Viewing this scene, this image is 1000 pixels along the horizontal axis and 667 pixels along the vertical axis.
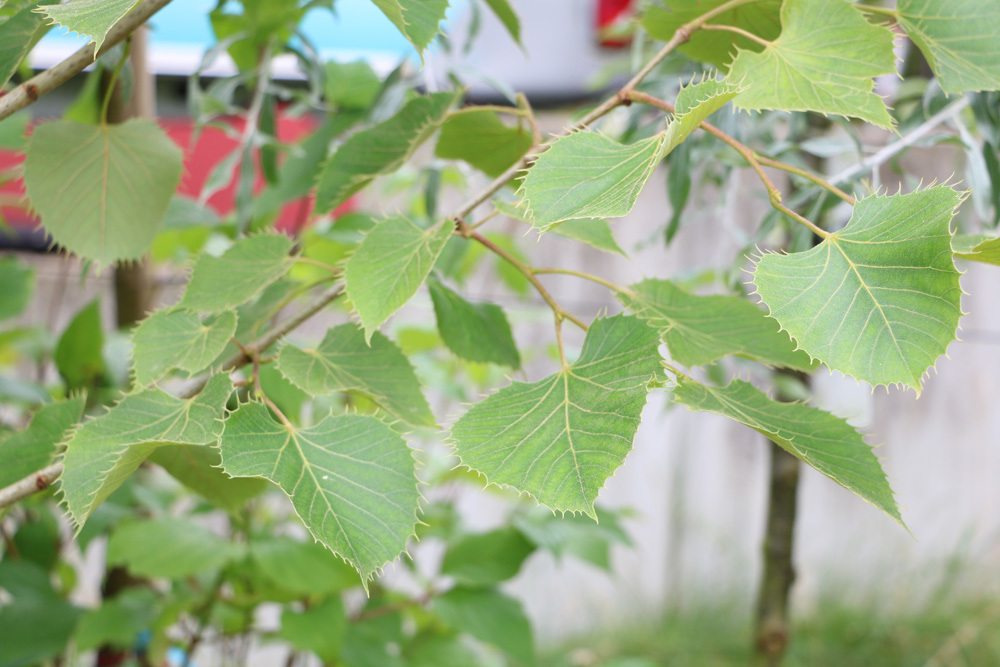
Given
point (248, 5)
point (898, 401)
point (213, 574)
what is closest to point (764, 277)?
point (248, 5)

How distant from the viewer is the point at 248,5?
45 cm

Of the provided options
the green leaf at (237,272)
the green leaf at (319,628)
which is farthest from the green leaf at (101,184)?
the green leaf at (319,628)

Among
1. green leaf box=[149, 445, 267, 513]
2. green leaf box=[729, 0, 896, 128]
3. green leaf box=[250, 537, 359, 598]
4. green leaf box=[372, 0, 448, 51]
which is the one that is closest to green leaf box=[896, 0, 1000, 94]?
green leaf box=[729, 0, 896, 128]

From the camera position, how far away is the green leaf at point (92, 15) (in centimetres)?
23

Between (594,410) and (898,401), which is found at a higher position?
(594,410)

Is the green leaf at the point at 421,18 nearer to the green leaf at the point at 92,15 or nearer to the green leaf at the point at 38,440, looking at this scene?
the green leaf at the point at 92,15

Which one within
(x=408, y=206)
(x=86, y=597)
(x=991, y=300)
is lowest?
(x=86, y=597)

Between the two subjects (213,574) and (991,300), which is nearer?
(213,574)

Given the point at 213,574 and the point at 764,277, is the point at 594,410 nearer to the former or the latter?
the point at 764,277

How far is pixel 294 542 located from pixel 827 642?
4.21 feet

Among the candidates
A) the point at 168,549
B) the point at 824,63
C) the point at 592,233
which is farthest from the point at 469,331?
the point at 168,549

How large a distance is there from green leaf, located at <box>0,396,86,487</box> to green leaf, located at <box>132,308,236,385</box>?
6 centimetres

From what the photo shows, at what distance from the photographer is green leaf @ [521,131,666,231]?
0.23 meters

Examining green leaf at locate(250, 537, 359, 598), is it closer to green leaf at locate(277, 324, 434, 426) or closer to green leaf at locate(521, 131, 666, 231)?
green leaf at locate(277, 324, 434, 426)
